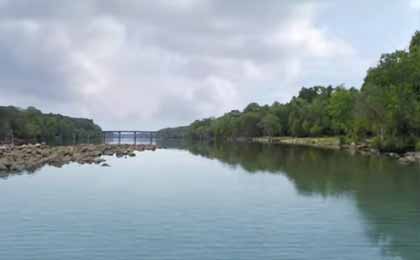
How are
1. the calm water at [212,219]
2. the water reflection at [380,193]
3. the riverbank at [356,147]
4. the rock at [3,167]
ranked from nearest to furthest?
the calm water at [212,219] → the water reflection at [380,193] → the rock at [3,167] → the riverbank at [356,147]

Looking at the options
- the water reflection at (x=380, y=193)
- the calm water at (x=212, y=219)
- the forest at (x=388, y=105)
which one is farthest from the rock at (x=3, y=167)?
the forest at (x=388, y=105)

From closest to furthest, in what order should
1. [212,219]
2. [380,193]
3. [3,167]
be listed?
[212,219], [380,193], [3,167]

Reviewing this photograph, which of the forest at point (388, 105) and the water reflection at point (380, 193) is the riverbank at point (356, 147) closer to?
the forest at point (388, 105)

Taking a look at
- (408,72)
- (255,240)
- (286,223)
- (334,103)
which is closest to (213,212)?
(286,223)

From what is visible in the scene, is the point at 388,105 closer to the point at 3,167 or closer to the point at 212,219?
the point at 3,167

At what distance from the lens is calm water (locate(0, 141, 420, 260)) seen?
53.6 ft

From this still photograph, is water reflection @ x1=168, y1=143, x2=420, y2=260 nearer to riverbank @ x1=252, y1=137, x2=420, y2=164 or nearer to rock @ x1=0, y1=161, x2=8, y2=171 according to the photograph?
riverbank @ x1=252, y1=137, x2=420, y2=164

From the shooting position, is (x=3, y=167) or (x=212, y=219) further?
(x=3, y=167)

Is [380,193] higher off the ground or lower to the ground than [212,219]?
higher

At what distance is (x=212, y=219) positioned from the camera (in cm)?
2144

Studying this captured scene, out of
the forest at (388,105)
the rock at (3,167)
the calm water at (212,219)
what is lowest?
the calm water at (212,219)

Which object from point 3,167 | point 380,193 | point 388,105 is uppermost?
point 388,105

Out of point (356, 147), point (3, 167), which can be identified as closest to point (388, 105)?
point (356, 147)

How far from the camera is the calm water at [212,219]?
16328 millimetres
